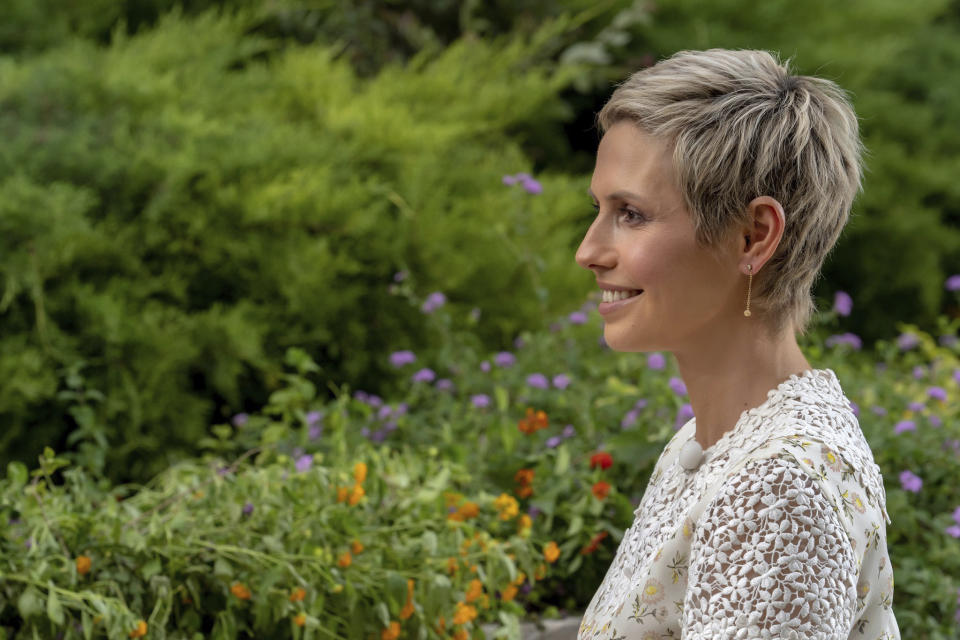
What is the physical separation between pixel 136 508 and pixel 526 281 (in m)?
2.20

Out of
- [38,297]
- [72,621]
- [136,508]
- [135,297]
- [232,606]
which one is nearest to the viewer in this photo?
[72,621]

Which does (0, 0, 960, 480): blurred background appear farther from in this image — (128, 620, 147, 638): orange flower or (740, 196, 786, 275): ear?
(740, 196, 786, 275): ear

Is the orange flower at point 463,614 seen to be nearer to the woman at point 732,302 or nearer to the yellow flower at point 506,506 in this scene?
the yellow flower at point 506,506

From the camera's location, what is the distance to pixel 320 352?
416cm

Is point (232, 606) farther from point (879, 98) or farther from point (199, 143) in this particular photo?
point (879, 98)

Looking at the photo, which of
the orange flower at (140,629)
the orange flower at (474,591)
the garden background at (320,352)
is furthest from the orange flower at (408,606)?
the orange flower at (140,629)

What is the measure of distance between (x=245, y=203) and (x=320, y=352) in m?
0.72

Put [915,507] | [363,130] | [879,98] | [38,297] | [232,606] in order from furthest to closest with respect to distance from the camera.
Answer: [879,98] → [363,130] → [38,297] → [915,507] → [232,606]

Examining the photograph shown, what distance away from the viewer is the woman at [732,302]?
3.76ft

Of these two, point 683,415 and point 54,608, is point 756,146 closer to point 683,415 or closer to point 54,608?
point 54,608

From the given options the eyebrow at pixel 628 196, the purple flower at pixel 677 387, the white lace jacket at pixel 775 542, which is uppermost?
the eyebrow at pixel 628 196

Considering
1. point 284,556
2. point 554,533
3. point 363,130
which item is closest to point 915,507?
point 554,533

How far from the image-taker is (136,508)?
2.45 meters

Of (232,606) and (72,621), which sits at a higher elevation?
(72,621)
